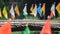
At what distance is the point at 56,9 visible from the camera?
57.5 inches

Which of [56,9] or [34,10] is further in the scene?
[34,10]

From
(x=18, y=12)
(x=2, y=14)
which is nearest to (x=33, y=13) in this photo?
(x=18, y=12)

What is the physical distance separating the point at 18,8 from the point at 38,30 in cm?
40

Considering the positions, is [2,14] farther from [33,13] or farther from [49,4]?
[49,4]

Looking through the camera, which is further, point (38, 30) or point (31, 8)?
point (31, 8)

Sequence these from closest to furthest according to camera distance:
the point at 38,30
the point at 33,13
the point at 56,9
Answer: the point at 38,30
the point at 56,9
the point at 33,13

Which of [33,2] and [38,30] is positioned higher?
[33,2]

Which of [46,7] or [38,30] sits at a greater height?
[46,7]

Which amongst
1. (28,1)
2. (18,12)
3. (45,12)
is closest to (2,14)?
(18,12)

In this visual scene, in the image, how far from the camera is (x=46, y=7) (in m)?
1.58

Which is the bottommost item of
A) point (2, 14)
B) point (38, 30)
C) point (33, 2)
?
point (38, 30)

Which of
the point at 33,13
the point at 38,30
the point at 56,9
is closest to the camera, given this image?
the point at 38,30

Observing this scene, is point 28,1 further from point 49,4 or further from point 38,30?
point 38,30

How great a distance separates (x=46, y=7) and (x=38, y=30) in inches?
14.8
